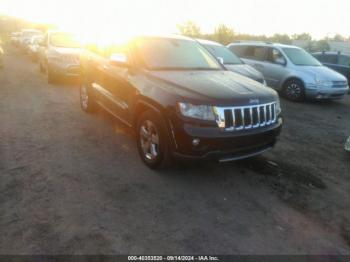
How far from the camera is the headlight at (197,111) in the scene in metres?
3.76

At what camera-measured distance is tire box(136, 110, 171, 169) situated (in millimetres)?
4020

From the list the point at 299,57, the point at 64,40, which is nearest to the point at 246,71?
the point at 299,57

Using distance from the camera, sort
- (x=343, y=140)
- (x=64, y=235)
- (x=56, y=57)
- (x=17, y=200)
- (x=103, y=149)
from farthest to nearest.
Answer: (x=56, y=57) → (x=343, y=140) → (x=103, y=149) → (x=17, y=200) → (x=64, y=235)

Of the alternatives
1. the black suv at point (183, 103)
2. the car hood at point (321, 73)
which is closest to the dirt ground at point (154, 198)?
the black suv at point (183, 103)

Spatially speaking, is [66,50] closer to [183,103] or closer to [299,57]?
[183,103]

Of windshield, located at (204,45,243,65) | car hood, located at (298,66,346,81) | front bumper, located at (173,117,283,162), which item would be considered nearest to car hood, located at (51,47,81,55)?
windshield, located at (204,45,243,65)

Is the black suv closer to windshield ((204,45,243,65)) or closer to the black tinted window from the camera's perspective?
windshield ((204,45,243,65))

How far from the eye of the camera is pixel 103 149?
5.11 m

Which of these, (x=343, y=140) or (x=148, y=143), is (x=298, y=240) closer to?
(x=148, y=143)

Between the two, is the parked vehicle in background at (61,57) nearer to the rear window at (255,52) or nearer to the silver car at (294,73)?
the rear window at (255,52)

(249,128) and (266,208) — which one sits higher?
(249,128)

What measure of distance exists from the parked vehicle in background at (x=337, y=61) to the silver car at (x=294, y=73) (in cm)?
350

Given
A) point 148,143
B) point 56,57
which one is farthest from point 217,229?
point 56,57

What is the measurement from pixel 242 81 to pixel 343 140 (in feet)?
10.7
